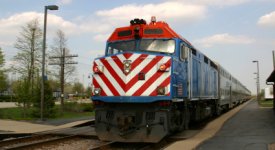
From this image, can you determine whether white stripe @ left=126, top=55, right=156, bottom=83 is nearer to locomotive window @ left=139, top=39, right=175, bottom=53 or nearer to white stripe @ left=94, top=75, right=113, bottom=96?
white stripe @ left=94, top=75, right=113, bottom=96

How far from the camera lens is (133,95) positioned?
31.7ft

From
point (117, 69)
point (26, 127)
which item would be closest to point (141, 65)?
point (117, 69)

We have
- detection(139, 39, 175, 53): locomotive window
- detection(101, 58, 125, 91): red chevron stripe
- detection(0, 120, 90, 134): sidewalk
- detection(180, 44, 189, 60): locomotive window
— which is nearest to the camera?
detection(101, 58, 125, 91): red chevron stripe

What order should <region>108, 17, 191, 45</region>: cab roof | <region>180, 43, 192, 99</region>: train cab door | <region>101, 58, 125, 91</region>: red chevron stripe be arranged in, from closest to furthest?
<region>101, 58, 125, 91</region>: red chevron stripe → <region>108, 17, 191, 45</region>: cab roof → <region>180, 43, 192, 99</region>: train cab door

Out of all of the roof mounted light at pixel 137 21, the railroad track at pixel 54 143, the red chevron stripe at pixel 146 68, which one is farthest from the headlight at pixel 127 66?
the railroad track at pixel 54 143

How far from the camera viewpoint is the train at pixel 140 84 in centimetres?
954

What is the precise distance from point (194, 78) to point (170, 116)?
12.7 ft

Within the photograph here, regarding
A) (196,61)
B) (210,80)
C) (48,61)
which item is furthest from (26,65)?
(196,61)

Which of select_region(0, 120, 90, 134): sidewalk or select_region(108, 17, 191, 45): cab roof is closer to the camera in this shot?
select_region(108, 17, 191, 45): cab roof

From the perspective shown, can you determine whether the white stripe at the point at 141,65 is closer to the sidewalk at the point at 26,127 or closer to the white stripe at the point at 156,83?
the white stripe at the point at 156,83

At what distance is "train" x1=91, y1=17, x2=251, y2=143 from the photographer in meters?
9.54

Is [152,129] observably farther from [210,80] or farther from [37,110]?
[37,110]

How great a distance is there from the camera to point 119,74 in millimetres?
9961

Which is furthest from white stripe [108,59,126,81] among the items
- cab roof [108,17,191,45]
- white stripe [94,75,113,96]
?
cab roof [108,17,191,45]
